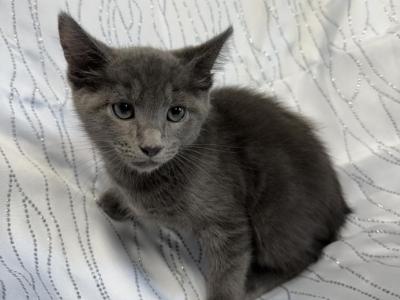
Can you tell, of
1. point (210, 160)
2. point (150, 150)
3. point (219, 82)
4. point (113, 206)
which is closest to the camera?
point (150, 150)

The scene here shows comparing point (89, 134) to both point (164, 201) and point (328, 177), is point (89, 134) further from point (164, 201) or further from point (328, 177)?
point (328, 177)

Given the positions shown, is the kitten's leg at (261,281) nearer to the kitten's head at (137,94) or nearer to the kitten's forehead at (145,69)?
the kitten's head at (137,94)

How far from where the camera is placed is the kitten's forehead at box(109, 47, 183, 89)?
99cm

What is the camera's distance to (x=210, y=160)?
3.69 ft

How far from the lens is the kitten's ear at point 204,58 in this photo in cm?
103

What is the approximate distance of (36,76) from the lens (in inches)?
50.4

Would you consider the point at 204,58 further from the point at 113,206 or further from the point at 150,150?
the point at 113,206

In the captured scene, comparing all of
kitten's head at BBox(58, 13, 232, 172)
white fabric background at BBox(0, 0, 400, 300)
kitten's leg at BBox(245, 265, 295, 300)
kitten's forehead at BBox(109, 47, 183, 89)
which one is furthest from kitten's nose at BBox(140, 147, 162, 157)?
kitten's leg at BBox(245, 265, 295, 300)

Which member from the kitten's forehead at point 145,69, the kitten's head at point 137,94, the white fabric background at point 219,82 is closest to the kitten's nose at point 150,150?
the kitten's head at point 137,94

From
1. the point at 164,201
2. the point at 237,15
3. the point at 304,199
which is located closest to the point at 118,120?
the point at 164,201

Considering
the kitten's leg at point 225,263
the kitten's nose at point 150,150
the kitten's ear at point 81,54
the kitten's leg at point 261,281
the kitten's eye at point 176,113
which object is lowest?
the kitten's leg at point 261,281

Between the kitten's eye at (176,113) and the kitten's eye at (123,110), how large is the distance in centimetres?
7

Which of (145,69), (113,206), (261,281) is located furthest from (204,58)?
(261,281)

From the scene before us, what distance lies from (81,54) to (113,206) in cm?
40
